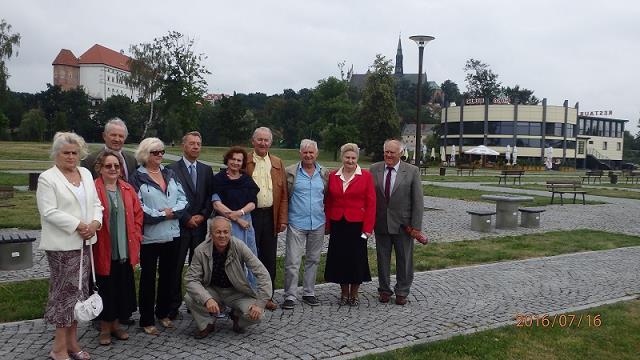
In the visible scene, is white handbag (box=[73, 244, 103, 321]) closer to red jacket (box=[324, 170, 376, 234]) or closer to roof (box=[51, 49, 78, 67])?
red jacket (box=[324, 170, 376, 234])

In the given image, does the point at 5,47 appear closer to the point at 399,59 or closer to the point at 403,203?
the point at 403,203

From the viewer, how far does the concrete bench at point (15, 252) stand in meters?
7.02

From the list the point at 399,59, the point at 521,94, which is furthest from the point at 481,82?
the point at 399,59

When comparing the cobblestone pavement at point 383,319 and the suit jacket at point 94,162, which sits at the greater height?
the suit jacket at point 94,162

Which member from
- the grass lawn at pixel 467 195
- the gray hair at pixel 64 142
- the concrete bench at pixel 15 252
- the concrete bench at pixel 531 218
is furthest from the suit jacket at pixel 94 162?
the grass lawn at pixel 467 195

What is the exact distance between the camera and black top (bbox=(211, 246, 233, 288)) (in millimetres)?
4934

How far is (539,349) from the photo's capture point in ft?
15.4

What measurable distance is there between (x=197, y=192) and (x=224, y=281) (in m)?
0.91

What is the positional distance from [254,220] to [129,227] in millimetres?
1460

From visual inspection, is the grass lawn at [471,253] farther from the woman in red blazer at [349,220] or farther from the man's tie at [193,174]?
the man's tie at [193,174]

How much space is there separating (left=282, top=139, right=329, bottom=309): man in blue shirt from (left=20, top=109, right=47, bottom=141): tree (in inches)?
2540

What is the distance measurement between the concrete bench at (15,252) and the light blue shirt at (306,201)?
3.87 m

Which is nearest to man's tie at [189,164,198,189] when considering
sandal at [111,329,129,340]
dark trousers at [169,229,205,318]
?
dark trousers at [169,229,205,318]

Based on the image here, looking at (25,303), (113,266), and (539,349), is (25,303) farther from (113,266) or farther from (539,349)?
(539,349)
